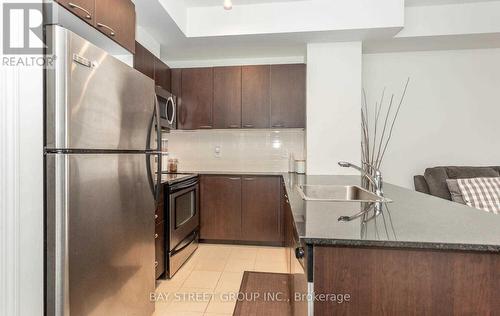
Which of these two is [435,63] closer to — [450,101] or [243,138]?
[450,101]

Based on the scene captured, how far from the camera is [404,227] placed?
968 millimetres

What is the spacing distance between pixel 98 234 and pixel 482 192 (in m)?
3.17

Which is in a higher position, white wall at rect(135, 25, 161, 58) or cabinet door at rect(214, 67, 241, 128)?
white wall at rect(135, 25, 161, 58)

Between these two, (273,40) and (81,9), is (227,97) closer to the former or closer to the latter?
(273,40)

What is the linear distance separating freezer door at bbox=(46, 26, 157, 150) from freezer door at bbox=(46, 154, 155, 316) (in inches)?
3.3

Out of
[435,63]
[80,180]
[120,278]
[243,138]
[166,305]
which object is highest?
[435,63]

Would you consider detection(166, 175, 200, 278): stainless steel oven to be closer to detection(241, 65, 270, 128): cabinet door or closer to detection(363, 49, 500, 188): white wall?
detection(241, 65, 270, 128): cabinet door

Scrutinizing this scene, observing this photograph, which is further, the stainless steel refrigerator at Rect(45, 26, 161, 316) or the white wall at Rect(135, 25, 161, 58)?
the white wall at Rect(135, 25, 161, 58)

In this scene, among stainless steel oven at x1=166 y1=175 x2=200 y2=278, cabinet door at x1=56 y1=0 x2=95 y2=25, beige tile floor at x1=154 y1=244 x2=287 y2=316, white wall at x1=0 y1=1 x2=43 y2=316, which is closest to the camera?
white wall at x1=0 y1=1 x2=43 y2=316

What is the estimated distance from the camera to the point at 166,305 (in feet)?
6.78

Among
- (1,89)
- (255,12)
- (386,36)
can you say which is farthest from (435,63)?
(1,89)

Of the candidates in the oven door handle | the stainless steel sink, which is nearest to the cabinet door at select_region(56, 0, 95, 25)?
the stainless steel sink

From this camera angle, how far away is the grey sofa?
9.46 ft

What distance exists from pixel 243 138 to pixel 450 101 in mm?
2571
